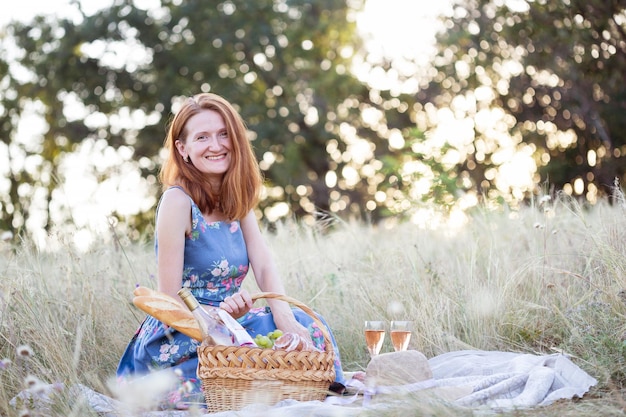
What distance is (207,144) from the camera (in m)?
3.81

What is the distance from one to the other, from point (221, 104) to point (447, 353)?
5.49ft

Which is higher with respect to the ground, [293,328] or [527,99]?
[527,99]

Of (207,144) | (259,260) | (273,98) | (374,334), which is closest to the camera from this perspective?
(374,334)

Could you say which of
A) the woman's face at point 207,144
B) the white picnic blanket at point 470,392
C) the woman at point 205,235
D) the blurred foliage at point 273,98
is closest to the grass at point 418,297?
the white picnic blanket at point 470,392

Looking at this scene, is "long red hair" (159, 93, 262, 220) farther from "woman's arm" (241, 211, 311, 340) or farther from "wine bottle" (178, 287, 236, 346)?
"wine bottle" (178, 287, 236, 346)

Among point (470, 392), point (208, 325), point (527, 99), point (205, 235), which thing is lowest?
point (470, 392)

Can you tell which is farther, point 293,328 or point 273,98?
point 273,98

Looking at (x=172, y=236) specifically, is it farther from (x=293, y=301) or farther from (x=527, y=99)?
(x=527, y=99)

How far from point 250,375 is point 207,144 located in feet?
3.96

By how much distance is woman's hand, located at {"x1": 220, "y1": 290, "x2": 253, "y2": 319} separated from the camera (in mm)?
3260

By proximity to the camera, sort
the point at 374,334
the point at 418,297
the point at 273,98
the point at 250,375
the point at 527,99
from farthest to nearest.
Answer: the point at 273,98
the point at 527,99
the point at 418,297
the point at 374,334
the point at 250,375

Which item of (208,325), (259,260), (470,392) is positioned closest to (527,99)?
(259,260)

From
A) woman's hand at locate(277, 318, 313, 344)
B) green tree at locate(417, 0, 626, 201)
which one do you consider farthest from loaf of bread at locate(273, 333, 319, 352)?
green tree at locate(417, 0, 626, 201)

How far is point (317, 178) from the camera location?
17.4 m
